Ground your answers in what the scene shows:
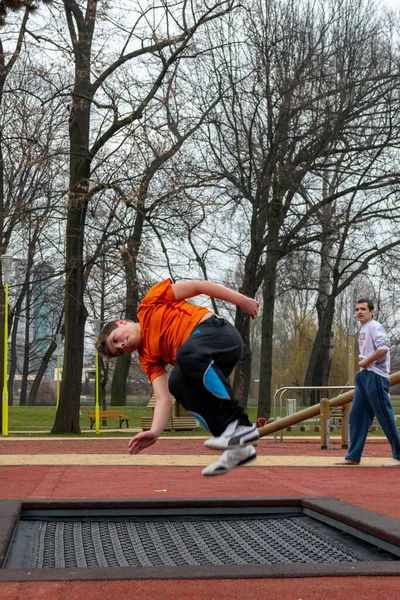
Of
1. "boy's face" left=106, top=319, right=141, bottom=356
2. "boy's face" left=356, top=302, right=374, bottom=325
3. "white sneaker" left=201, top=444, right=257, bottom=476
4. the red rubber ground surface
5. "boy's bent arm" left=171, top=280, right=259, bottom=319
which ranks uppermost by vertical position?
"boy's face" left=356, top=302, right=374, bottom=325

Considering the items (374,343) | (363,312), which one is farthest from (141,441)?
(374,343)

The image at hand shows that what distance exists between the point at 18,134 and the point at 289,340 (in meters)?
38.4

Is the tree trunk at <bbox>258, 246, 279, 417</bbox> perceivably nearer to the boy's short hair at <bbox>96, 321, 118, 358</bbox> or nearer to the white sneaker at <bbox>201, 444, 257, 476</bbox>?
the boy's short hair at <bbox>96, 321, 118, 358</bbox>

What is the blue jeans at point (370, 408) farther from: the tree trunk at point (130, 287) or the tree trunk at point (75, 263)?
the tree trunk at point (75, 263)

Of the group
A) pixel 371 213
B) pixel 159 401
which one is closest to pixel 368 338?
pixel 159 401

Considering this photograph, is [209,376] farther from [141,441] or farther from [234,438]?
[141,441]

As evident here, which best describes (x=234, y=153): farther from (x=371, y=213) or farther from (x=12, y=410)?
(x=12, y=410)

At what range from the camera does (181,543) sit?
563cm

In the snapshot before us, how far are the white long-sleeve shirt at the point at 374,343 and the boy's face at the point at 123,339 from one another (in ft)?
19.4

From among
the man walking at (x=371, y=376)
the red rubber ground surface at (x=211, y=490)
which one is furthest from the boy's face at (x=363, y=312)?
the red rubber ground surface at (x=211, y=490)

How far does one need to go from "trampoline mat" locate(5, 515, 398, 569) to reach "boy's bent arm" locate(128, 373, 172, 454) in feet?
2.34

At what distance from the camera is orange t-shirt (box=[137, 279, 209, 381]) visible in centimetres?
Answer: 492

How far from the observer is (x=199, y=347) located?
4.68m

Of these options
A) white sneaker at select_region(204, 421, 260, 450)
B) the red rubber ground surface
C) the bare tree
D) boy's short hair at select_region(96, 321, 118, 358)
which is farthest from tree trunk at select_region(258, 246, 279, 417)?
white sneaker at select_region(204, 421, 260, 450)
